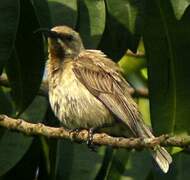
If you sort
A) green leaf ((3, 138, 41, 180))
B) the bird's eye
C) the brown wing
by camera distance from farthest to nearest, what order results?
the bird's eye < green leaf ((3, 138, 41, 180)) < the brown wing

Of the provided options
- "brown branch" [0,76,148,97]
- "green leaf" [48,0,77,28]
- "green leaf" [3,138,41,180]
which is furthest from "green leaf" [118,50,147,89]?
"green leaf" [48,0,77,28]

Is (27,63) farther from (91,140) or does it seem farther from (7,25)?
(91,140)

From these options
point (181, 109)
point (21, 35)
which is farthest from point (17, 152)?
point (181, 109)

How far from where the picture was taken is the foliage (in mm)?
4719

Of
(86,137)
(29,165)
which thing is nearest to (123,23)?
(86,137)

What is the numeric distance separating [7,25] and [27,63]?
463mm

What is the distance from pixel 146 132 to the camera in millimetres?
4934

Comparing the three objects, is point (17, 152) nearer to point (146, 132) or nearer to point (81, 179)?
point (81, 179)

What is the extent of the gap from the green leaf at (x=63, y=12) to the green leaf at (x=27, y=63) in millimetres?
142

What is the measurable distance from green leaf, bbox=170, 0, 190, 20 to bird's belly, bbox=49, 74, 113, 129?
95 cm

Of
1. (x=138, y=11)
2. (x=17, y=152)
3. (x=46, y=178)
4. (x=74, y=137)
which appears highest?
(x=138, y=11)

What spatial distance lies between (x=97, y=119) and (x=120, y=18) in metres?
0.77

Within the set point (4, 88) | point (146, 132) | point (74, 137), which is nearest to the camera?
point (74, 137)

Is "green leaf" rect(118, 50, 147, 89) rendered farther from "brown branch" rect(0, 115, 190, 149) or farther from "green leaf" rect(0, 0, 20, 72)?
"green leaf" rect(0, 0, 20, 72)
